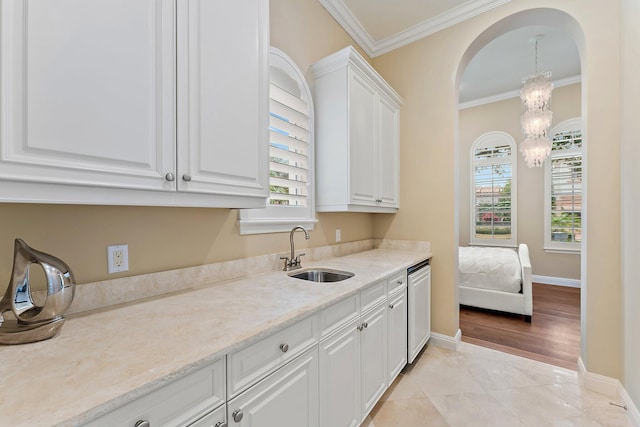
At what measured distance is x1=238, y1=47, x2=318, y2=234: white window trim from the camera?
1781 mm

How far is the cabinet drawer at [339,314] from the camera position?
129 centimetres

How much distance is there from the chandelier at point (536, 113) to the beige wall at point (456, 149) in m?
1.35

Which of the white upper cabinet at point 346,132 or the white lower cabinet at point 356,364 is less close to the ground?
the white upper cabinet at point 346,132

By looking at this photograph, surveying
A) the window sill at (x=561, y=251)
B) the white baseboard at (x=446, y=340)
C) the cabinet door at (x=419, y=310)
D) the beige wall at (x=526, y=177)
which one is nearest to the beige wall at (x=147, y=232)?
the cabinet door at (x=419, y=310)

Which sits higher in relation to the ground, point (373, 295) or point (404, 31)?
point (404, 31)

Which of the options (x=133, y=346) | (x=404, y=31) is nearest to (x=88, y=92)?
(x=133, y=346)

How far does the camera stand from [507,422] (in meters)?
1.74

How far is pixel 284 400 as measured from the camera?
1.06 meters

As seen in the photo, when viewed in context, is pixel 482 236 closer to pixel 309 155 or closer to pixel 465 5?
pixel 465 5

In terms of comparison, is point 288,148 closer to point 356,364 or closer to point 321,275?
point 321,275

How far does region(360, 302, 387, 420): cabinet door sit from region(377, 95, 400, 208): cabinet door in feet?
3.90

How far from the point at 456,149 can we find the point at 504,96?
12.0 feet

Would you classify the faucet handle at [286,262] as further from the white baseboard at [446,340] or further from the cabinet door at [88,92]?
the white baseboard at [446,340]

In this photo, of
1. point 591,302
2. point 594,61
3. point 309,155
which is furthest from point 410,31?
point 591,302
